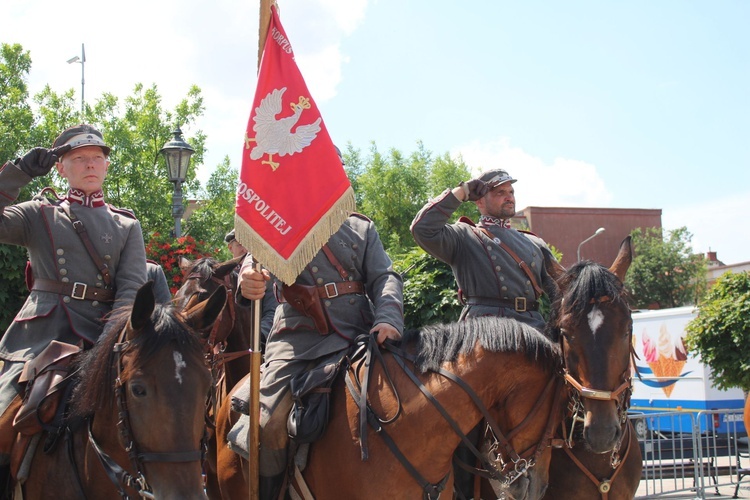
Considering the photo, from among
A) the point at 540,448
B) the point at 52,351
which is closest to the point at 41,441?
the point at 52,351

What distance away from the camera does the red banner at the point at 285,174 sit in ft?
15.7

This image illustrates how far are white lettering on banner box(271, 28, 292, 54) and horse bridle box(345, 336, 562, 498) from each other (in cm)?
211

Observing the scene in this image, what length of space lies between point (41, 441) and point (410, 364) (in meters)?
2.19

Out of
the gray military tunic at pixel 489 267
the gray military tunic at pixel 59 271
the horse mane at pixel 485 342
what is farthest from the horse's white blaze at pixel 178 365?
the gray military tunic at pixel 489 267

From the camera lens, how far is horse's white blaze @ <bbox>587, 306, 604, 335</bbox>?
458 cm

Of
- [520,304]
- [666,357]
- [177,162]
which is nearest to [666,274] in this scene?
[666,357]

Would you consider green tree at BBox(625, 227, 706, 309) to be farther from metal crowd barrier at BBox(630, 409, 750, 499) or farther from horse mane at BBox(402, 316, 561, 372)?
horse mane at BBox(402, 316, 561, 372)

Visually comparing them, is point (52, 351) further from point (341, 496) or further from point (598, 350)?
point (598, 350)

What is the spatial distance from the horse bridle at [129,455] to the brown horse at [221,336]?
1.63m

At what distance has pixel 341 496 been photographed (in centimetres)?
429

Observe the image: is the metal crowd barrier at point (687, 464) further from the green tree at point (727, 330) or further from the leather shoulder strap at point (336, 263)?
the leather shoulder strap at point (336, 263)

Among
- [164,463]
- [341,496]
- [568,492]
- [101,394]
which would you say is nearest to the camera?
[164,463]

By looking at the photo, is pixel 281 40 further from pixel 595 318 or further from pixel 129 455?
pixel 129 455

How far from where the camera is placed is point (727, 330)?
535 inches
